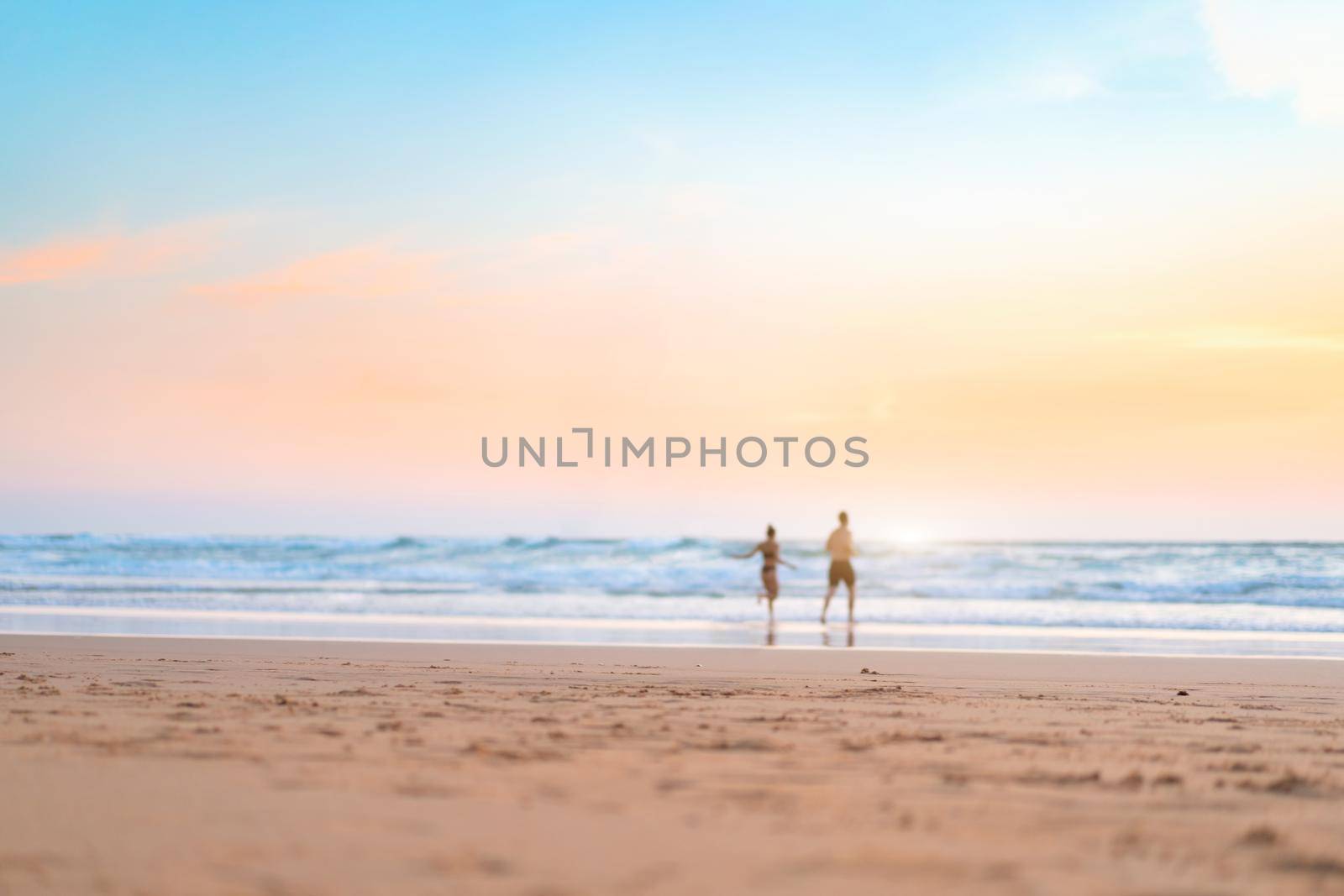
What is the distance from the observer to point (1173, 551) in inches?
1391

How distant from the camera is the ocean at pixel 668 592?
47.7ft

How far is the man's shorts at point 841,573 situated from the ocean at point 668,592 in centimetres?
79

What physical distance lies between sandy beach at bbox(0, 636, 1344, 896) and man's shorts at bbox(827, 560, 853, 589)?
10712 millimetres

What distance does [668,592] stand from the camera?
1002 inches

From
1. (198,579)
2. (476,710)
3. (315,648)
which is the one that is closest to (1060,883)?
(476,710)

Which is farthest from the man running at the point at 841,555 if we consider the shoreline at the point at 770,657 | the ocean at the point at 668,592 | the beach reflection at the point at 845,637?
the shoreline at the point at 770,657

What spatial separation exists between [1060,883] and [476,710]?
3.91 metres

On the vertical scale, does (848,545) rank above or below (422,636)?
above

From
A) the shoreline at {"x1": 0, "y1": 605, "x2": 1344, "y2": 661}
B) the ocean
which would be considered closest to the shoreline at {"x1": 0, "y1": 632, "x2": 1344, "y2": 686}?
the shoreline at {"x1": 0, "y1": 605, "x2": 1344, "y2": 661}

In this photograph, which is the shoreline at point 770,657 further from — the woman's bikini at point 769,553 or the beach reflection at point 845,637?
the woman's bikini at point 769,553

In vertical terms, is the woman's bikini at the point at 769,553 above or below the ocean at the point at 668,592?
above

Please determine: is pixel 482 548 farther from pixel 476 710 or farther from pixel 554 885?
pixel 554 885

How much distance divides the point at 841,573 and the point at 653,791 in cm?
1503

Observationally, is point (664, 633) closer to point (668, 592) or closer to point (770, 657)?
point (770, 657)
